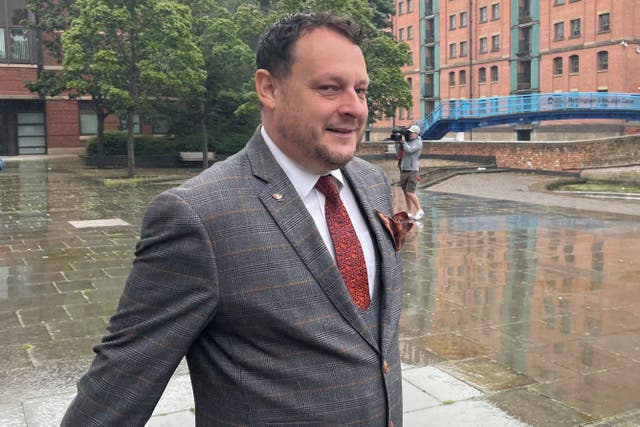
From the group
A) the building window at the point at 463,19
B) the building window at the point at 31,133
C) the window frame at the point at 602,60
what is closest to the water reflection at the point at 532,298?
the building window at the point at 31,133

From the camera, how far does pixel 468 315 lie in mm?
7074

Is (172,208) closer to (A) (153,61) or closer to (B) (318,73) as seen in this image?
(B) (318,73)

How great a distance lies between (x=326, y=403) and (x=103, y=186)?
72.6ft

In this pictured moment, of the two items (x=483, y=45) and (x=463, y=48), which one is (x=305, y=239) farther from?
(x=463, y=48)

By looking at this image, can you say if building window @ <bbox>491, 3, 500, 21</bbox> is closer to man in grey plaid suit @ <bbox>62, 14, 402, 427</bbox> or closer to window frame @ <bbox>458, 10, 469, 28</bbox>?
window frame @ <bbox>458, 10, 469, 28</bbox>

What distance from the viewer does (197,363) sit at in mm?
1862

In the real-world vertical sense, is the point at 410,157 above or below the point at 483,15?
below

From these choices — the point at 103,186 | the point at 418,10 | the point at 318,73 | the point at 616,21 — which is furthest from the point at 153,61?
the point at 418,10

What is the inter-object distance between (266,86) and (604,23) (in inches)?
2033

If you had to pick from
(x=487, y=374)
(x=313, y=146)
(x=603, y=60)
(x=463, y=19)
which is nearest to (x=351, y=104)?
(x=313, y=146)

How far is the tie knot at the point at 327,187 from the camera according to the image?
1.97 metres

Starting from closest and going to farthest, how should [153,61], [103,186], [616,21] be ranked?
[103,186], [153,61], [616,21]

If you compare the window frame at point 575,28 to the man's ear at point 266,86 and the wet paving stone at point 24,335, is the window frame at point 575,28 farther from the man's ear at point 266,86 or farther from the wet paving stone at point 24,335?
the man's ear at point 266,86

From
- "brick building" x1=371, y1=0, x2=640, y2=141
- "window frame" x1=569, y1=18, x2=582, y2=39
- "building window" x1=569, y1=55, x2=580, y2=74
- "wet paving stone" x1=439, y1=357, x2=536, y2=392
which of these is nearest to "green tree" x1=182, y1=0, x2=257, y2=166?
"wet paving stone" x1=439, y1=357, x2=536, y2=392
